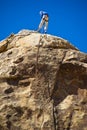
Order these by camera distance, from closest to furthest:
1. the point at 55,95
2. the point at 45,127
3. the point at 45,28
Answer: the point at 45,127
the point at 55,95
the point at 45,28

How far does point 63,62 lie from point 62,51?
107 cm

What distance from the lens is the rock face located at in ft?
61.7

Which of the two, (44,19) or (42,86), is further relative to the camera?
(44,19)

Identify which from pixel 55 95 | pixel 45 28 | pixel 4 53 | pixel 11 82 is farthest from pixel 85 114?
pixel 45 28

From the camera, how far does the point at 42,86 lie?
64.8 feet

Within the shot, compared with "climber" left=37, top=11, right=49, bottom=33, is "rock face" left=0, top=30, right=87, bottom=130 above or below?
below

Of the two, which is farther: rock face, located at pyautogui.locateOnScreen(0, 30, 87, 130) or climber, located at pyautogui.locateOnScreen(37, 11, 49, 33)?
climber, located at pyautogui.locateOnScreen(37, 11, 49, 33)

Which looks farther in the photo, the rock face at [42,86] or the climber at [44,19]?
the climber at [44,19]

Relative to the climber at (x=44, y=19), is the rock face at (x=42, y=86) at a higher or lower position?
lower

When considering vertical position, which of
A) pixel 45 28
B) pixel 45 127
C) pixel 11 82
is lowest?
pixel 45 127

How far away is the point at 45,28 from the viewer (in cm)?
2592

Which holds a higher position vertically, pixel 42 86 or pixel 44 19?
pixel 44 19

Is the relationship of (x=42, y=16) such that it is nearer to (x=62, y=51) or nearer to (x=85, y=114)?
(x=62, y=51)

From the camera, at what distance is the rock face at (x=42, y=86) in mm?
18811
